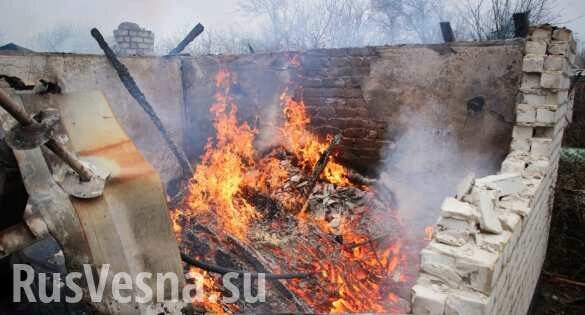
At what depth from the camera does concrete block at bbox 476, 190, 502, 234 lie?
2.46 metres

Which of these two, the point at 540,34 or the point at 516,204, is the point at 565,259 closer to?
the point at 540,34

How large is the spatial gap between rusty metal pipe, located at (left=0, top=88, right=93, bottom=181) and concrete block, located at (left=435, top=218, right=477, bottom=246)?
2.31 m

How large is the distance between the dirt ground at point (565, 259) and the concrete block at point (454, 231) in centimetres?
347

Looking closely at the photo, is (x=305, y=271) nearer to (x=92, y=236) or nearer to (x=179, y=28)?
(x=92, y=236)

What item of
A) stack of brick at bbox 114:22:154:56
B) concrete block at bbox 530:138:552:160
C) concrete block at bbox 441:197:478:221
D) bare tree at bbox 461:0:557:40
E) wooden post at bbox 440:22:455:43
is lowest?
concrete block at bbox 441:197:478:221

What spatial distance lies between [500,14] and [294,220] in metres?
12.2

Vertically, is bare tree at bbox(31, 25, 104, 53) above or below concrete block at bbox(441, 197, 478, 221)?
above

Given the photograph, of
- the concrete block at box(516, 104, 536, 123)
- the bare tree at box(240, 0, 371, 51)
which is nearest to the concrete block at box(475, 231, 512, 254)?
the concrete block at box(516, 104, 536, 123)

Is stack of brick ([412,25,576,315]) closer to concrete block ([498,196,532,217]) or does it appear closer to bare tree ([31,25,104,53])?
concrete block ([498,196,532,217])

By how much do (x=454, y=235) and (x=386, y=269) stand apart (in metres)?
2.37

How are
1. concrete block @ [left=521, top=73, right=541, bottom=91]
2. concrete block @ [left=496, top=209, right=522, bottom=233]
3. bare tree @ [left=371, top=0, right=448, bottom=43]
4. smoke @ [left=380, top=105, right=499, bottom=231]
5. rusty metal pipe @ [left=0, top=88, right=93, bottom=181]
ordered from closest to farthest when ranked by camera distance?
rusty metal pipe @ [left=0, top=88, right=93, bottom=181] → concrete block @ [left=496, top=209, right=522, bottom=233] → concrete block @ [left=521, top=73, right=541, bottom=91] → smoke @ [left=380, top=105, right=499, bottom=231] → bare tree @ [left=371, top=0, right=448, bottom=43]

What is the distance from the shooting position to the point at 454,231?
96.5 inches

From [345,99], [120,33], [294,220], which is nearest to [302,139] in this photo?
[345,99]

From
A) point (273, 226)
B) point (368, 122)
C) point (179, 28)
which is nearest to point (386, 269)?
point (273, 226)
